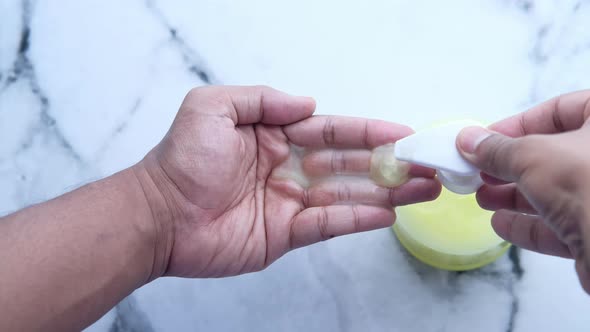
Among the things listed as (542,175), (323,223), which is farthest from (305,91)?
(542,175)

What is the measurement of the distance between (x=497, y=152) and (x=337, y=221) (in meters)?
0.25

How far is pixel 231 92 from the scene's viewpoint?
0.74m

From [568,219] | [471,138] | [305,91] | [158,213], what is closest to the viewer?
[568,219]

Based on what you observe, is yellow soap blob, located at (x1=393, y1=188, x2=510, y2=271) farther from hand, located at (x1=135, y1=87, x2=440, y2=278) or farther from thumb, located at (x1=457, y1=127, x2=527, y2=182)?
thumb, located at (x1=457, y1=127, x2=527, y2=182)

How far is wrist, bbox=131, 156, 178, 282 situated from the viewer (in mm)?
716

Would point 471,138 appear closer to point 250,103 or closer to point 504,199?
point 504,199

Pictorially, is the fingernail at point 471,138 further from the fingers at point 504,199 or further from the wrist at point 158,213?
the wrist at point 158,213

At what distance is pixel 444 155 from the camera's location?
0.63 metres

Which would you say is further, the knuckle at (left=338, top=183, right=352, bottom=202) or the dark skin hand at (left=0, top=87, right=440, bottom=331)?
the knuckle at (left=338, top=183, right=352, bottom=202)

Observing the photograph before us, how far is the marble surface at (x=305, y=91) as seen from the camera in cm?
80

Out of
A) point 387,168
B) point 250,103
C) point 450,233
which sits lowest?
point 450,233

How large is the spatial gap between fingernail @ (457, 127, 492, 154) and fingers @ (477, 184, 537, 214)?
10cm

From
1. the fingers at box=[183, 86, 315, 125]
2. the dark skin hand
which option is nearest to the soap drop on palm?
the dark skin hand

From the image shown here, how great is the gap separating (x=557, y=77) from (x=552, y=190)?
0.46 m
